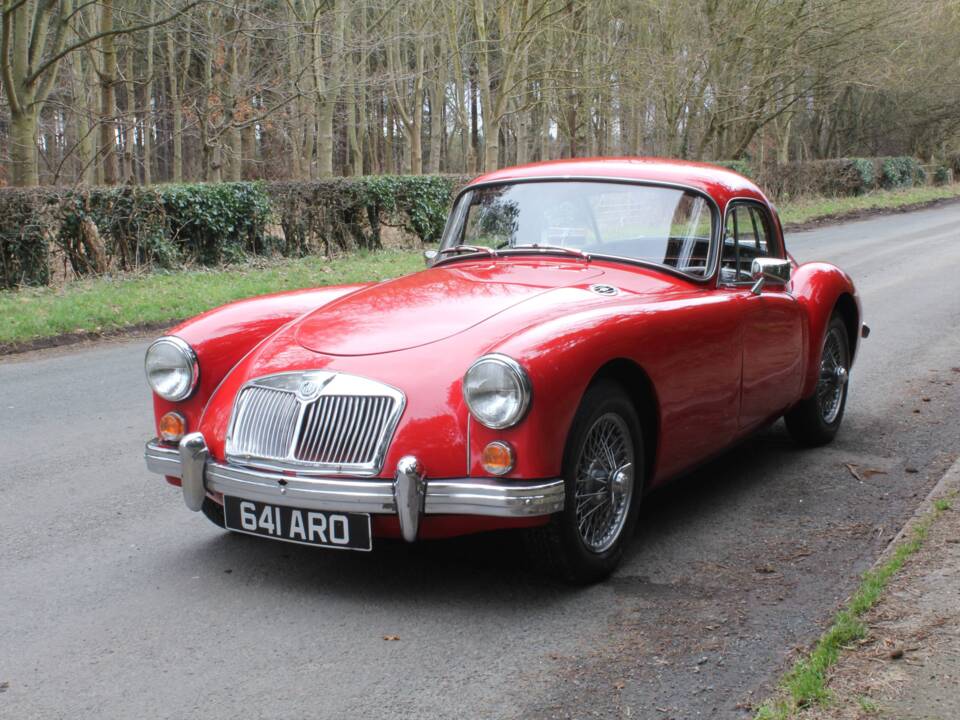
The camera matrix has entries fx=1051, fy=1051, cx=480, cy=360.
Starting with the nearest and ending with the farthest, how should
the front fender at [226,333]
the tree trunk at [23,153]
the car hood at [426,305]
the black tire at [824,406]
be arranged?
the car hood at [426,305], the front fender at [226,333], the black tire at [824,406], the tree trunk at [23,153]

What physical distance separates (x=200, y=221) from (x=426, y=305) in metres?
11.5

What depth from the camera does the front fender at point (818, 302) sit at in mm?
5898

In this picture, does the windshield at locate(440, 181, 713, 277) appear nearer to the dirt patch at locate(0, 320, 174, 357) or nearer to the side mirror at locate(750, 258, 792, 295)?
the side mirror at locate(750, 258, 792, 295)

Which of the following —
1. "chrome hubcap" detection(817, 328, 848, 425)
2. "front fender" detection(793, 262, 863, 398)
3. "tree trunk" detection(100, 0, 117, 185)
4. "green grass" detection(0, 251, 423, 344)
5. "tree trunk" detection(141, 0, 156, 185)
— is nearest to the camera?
"front fender" detection(793, 262, 863, 398)

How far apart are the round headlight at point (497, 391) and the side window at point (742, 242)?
191 cm

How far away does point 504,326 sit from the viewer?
4129 mm

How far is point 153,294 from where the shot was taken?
1262 centimetres

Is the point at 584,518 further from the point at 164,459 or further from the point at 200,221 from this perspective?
the point at 200,221

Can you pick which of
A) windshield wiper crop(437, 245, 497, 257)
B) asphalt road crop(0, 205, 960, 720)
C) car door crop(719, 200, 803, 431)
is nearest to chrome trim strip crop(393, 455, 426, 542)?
asphalt road crop(0, 205, 960, 720)

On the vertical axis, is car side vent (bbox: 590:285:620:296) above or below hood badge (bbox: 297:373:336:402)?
above

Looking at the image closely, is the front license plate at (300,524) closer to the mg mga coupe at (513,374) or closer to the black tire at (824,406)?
the mg mga coupe at (513,374)

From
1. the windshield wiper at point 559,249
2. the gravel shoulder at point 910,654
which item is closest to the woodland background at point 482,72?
the windshield wiper at point 559,249

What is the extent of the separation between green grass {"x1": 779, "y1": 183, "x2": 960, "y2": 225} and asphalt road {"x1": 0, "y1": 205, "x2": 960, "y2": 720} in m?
19.3

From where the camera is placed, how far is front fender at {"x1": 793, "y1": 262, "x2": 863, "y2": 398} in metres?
5.90
